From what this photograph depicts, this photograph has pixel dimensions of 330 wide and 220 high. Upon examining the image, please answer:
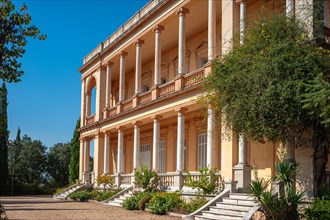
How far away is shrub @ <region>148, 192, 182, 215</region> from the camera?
16422mm

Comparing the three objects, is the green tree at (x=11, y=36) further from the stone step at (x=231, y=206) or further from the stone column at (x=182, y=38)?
the stone column at (x=182, y=38)

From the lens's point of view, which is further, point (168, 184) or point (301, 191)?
point (168, 184)

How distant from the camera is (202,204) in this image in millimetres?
15086

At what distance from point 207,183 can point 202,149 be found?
5590mm

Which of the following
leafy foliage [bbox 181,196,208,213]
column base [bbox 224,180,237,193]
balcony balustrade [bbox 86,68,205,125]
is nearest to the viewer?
column base [bbox 224,180,237,193]

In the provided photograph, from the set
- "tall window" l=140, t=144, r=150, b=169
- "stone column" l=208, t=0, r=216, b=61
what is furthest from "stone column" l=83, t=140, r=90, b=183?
"stone column" l=208, t=0, r=216, b=61

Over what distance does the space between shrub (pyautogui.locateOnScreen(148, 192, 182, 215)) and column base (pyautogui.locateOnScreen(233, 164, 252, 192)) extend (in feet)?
9.48

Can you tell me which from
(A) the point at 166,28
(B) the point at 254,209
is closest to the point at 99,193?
(A) the point at 166,28

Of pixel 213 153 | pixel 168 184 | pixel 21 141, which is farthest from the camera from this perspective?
pixel 21 141

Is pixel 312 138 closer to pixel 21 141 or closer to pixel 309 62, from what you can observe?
pixel 309 62

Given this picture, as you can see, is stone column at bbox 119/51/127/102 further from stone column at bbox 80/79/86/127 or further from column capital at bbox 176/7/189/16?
stone column at bbox 80/79/86/127

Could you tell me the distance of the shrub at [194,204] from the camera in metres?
15.2

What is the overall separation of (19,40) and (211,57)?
11090 mm

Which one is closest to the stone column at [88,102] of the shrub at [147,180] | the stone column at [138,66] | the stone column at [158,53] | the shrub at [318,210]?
the stone column at [138,66]
